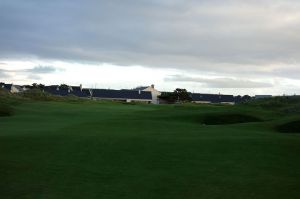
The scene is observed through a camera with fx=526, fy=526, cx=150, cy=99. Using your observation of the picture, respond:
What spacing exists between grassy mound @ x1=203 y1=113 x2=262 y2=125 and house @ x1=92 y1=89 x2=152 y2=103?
361ft

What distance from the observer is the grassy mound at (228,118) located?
34006mm

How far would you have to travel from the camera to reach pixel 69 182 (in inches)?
541

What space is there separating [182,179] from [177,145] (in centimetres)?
508

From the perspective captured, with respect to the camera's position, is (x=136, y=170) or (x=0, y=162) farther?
(x=0, y=162)

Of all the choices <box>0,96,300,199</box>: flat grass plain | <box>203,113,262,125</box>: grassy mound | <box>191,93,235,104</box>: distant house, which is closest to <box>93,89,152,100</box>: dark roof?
<box>191,93,235,104</box>: distant house

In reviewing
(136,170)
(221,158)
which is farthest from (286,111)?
(136,170)

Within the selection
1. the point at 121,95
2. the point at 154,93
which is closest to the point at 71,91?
the point at 121,95

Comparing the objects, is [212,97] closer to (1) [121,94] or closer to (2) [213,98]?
(2) [213,98]

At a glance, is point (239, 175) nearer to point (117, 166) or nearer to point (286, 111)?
point (117, 166)

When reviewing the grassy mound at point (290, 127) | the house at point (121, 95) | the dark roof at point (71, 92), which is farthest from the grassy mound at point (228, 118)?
the dark roof at point (71, 92)

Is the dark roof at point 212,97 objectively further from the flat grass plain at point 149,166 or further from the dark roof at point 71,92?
the flat grass plain at point 149,166

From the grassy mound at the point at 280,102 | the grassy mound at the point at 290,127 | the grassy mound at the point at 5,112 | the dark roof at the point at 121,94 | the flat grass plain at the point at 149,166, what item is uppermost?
the dark roof at the point at 121,94

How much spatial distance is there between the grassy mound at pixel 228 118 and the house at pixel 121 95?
110030mm

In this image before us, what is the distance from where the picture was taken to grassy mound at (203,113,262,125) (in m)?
34.0
